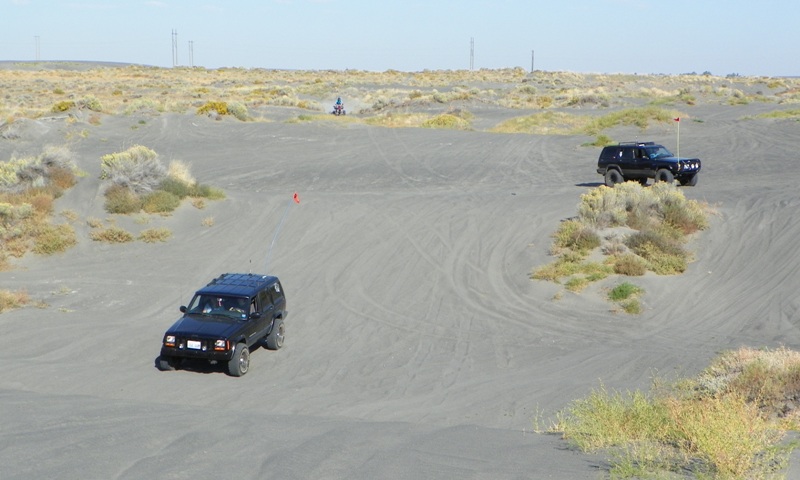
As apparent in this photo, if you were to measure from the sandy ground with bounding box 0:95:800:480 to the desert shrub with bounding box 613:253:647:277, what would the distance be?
0.28 meters

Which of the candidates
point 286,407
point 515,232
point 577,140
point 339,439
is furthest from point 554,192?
point 339,439

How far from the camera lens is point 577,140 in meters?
44.0

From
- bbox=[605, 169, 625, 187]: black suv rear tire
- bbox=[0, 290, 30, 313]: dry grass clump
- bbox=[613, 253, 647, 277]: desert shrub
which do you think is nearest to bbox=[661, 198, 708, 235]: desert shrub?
bbox=[613, 253, 647, 277]: desert shrub

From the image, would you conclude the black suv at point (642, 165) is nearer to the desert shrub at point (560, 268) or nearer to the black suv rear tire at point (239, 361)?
the desert shrub at point (560, 268)

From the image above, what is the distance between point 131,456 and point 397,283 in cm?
1294

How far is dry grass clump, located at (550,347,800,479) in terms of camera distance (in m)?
7.85

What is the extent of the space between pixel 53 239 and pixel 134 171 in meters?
4.86

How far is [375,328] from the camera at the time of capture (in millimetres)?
18234

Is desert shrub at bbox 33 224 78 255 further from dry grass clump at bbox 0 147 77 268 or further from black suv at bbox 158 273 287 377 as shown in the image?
black suv at bbox 158 273 287 377

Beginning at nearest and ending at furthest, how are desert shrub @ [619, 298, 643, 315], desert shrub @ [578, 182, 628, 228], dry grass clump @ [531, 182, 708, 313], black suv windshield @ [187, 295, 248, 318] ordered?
black suv windshield @ [187, 295, 248, 318] < desert shrub @ [619, 298, 643, 315] < dry grass clump @ [531, 182, 708, 313] < desert shrub @ [578, 182, 628, 228]

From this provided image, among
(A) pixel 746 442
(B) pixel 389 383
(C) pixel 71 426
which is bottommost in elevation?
(B) pixel 389 383

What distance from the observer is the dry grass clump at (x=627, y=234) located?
20891 mm

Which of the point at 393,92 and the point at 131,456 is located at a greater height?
the point at 393,92

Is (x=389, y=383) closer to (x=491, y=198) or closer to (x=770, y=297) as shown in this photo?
(x=770, y=297)
